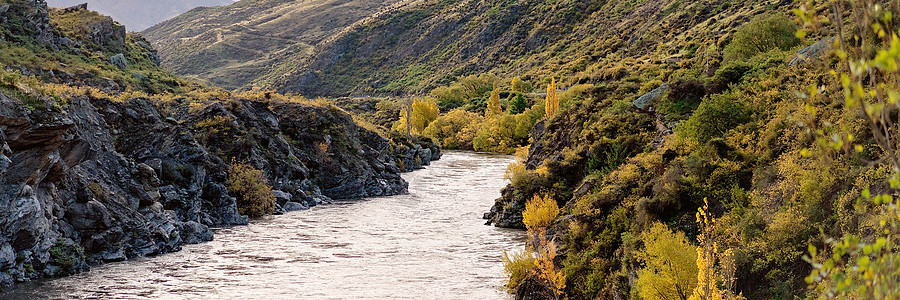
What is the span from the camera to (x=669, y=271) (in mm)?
16719

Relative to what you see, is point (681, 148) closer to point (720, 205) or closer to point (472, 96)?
point (720, 205)

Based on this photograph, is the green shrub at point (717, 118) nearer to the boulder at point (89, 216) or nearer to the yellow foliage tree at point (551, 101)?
the boulder at point (89, 216)

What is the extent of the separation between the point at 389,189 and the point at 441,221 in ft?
50.1

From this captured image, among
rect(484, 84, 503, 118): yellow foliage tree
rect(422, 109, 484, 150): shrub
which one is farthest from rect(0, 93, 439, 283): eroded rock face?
rect(484, 84, 503, 118): yellow foliage tree

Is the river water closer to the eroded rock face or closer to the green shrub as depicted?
the eroded rock face

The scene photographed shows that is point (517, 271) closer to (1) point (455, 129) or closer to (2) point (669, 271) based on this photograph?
(2) point (669, 271)

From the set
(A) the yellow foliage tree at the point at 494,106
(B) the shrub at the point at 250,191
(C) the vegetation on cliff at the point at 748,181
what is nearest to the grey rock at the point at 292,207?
(B) the shrub at the point at 250,191

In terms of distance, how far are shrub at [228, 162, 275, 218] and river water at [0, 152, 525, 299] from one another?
3.69 ft

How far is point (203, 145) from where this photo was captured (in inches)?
1745

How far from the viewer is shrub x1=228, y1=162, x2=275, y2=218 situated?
140 feet

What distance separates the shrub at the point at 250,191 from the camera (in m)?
42.6

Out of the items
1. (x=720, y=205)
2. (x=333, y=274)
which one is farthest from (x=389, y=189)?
(x=720, y=205)

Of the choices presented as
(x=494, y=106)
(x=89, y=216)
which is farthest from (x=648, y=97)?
(x=494, y=106)

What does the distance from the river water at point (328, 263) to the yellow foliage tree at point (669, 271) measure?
8.09 m
